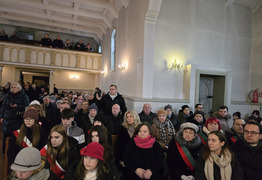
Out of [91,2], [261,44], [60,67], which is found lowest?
[60,67]

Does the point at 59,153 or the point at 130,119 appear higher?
the point at 130,119

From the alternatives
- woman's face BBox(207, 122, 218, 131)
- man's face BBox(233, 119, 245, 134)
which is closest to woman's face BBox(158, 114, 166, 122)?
woman's face BBox(207, 122, 218, 131)

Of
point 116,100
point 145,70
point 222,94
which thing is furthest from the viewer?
point 222,94

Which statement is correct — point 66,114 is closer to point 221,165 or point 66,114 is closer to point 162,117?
point 162,117

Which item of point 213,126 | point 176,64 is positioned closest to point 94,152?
point 213,126

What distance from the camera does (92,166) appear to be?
1564 mm

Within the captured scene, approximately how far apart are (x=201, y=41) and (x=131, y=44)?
9.34 feet

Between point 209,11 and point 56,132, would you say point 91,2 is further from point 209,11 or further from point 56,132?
point 56,132

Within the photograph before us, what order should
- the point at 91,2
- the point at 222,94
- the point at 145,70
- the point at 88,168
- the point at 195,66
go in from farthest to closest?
the point at 91,2
the point at 222,94
the point at 195,66
the point at 145,70
the point at 88,168

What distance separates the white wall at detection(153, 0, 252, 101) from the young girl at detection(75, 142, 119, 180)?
417 centimetres

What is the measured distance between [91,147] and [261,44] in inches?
323

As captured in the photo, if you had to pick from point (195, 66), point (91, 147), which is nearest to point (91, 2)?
point (195, 66)

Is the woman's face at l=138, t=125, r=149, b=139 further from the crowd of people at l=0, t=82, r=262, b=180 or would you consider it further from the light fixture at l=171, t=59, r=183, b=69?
the light fixture at l=171, t=59, r=183, b=69

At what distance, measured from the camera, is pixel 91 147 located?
5.23 feet
